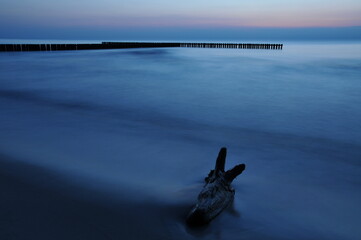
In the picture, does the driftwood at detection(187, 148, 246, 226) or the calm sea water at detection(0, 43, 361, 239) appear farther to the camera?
the calm sea water at detection(0, 43, 361, 239)

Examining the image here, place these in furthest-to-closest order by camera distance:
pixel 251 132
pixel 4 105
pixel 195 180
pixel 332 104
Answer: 1. pixel 332 104
2. pixel 4 105
3. pixel 251 132
4. pixel 195 180

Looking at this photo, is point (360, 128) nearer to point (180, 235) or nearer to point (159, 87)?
point (180, 235)

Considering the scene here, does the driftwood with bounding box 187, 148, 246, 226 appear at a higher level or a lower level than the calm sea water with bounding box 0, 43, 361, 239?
higher

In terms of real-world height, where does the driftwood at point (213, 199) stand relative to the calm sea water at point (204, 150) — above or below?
above

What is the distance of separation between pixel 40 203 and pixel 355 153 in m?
4.66

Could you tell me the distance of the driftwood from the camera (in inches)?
98.3

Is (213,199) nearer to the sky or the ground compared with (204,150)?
nearer to the sky

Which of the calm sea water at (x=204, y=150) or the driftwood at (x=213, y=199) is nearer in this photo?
the driftwood at (x=213, y=199)

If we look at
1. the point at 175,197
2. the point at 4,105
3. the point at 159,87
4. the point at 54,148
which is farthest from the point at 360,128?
the point at 4,105

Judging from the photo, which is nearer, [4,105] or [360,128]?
[360,128]

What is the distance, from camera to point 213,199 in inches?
100

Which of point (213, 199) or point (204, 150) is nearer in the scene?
point (213, 199)

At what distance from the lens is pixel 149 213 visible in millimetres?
2811

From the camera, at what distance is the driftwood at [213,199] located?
2.50 m
